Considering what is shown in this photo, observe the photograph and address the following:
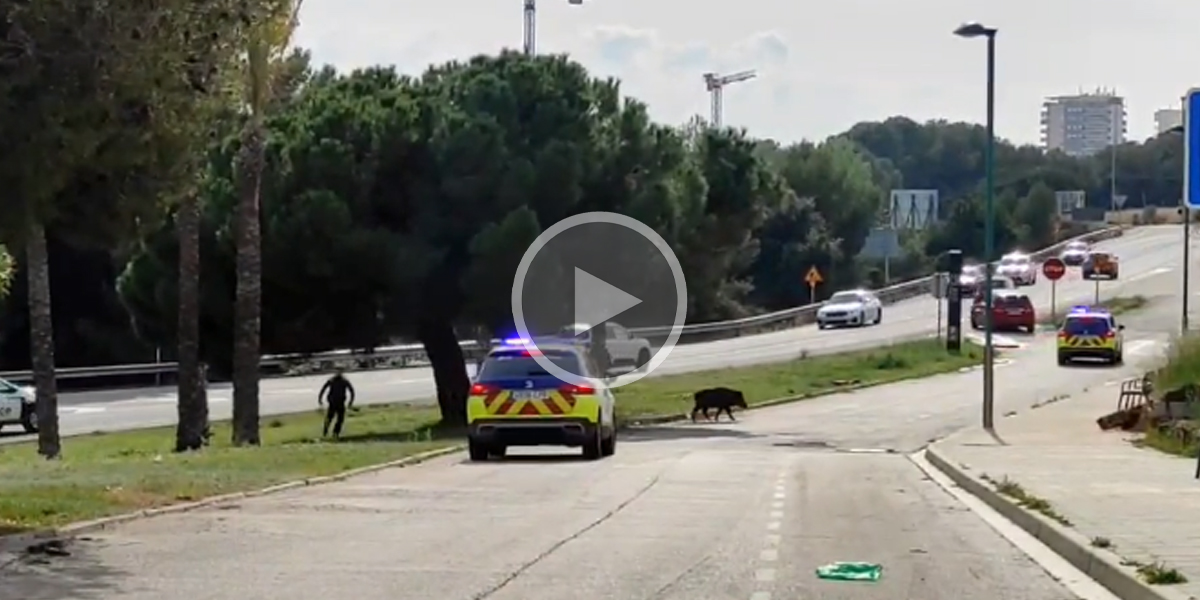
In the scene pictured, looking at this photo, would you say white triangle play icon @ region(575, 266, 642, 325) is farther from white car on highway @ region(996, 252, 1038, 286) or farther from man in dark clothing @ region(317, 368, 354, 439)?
white car on highway @ region(996, 252, 1038, 286)

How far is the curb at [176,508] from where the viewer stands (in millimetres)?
15891

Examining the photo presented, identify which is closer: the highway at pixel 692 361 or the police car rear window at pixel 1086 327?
the highway at pixel 692 361

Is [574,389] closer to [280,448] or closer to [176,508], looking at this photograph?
[280,448]

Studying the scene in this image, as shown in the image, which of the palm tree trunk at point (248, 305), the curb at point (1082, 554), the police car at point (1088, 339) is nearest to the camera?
the curb at point (1082, 554)

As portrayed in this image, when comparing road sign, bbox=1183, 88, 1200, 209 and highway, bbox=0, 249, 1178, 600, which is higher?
road sign, bbox=1183, 88, 1200, 209

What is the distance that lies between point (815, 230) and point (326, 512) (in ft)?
339

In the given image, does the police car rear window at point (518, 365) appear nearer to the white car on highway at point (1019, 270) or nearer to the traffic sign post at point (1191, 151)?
the traffic sign post at point (1191, 151)

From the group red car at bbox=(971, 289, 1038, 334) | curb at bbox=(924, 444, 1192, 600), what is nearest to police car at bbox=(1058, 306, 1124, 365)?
red car at bbox=(971, 289, 1038, 334)

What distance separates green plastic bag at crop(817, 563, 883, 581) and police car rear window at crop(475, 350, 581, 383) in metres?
14.8

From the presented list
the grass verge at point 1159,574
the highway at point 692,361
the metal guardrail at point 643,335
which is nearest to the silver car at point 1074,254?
the metal guardrail at point 643,335

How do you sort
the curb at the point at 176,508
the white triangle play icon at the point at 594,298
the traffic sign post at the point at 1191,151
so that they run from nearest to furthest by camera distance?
1. the curb at the point at 176,508
2. the traffic sign post at the point at 1191,151
3. the white triangle play icon at the point at 594,298

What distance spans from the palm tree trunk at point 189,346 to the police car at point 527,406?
7.45 metres

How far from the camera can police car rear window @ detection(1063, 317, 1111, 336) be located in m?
62.8

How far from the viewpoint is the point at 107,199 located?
680 inches
